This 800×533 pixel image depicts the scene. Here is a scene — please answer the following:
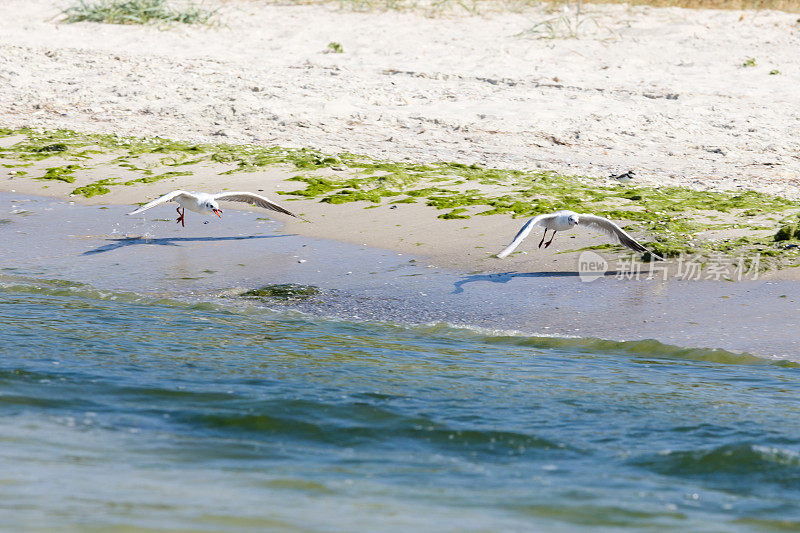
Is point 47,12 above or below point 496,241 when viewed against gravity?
above

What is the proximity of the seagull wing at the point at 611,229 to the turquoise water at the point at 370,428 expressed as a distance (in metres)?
1.63

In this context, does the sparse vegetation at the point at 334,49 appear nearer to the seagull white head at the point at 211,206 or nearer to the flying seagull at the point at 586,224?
the seagull white head at the point at 211,206

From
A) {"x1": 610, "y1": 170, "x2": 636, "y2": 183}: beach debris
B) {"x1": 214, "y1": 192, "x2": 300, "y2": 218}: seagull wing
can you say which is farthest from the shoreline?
{"x1": 214, "y1": 192, "x2": 300, "y2": 218}: seagull wing

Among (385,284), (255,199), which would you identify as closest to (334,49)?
(255,199)

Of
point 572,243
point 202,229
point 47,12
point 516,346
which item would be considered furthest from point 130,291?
point 47,12

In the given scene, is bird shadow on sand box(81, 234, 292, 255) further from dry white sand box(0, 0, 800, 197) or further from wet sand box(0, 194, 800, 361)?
dry white sand box(0, 0, 800, 197)

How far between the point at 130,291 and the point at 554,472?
3.95 metres

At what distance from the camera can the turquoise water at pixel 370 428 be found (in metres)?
3.88

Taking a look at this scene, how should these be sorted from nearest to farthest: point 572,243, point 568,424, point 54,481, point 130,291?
1. point 54,481
2. point 568,424
3. point 130,291
4. point 572,243

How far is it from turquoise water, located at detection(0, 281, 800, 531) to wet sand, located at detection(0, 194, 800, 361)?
282 millimetres

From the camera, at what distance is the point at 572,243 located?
8.32 m

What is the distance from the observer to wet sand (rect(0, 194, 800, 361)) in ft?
21.2

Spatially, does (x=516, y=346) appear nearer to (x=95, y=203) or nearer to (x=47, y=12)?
(x=95, y=203)

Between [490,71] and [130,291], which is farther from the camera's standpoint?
[490,71]
